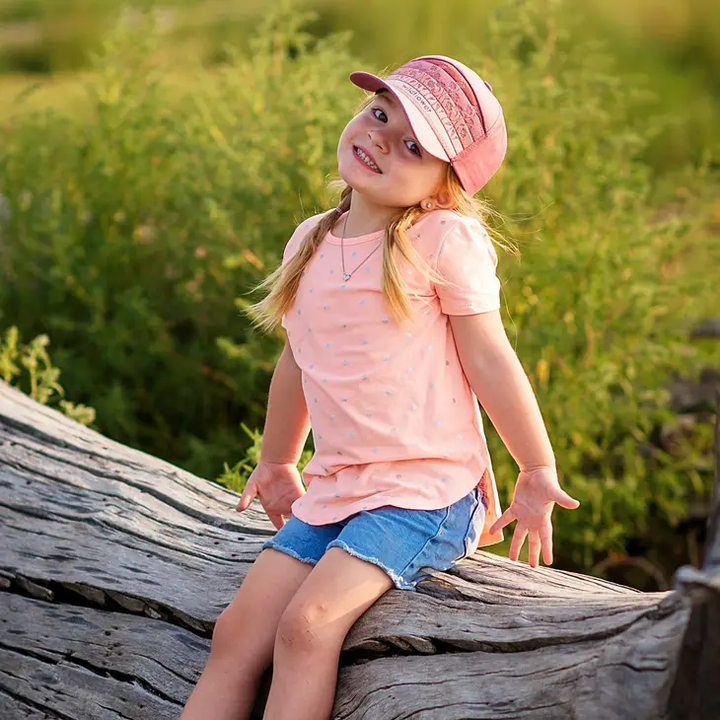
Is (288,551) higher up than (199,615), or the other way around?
(288,551)

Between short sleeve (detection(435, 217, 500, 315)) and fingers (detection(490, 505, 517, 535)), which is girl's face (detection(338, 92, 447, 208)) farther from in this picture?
fingers (detection(490, 505, 517, 535))

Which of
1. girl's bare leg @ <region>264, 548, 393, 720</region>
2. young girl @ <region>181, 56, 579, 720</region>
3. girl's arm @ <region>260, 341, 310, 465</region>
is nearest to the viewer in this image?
girl's bare leg @ <region>264, 548, 393, 720</region>

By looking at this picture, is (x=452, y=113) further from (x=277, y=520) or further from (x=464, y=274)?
(x=277, y=520)

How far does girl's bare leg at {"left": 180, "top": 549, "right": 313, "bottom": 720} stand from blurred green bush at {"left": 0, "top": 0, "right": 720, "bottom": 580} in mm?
1742

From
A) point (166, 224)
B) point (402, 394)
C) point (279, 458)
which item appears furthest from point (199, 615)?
point (166, 224)

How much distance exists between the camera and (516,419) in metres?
1.95

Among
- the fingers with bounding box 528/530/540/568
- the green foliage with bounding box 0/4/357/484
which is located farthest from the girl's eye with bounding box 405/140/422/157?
the green foliage with bounding box 0/4/357/484

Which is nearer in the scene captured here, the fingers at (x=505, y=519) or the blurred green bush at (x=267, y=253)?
the fingers at (x=505, y=519)

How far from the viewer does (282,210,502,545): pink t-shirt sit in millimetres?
1963

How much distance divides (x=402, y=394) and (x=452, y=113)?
493 mm

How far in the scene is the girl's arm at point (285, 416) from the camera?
7.31ft

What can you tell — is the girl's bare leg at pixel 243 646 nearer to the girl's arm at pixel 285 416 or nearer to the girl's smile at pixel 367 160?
the girl's arm at pixel 285 416

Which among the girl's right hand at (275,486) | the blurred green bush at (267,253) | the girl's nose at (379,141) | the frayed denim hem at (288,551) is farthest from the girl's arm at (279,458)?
the blurred green bush at (267,253)

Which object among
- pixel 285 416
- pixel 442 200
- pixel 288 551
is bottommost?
pixel 288 551
